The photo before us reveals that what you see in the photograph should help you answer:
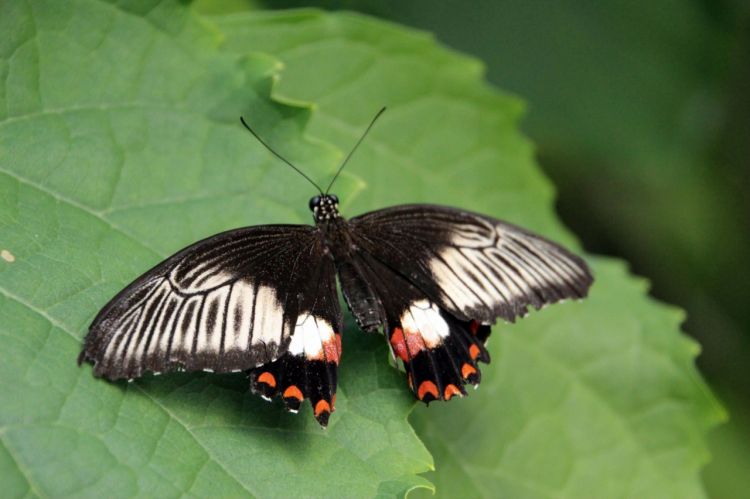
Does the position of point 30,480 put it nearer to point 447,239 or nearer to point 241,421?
point 241,421

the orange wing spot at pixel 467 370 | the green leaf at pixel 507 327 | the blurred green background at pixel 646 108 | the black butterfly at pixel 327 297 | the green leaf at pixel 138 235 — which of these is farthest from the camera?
the blurred green background at pixel 646 108

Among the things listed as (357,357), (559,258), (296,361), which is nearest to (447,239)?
(559,258)

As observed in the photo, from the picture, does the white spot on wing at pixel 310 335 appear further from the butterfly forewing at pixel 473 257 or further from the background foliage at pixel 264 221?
the butterfly forewing at pixel 473 257

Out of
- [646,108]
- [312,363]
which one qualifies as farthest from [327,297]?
[646,108]

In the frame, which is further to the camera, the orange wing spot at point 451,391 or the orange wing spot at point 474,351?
the orange wing spot at point 474,351

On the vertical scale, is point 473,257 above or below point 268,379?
above

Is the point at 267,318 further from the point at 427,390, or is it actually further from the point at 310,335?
the point at 427,390

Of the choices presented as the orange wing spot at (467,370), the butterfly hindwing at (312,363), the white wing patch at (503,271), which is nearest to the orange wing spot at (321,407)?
the butterfly hindwing at (312,363)
